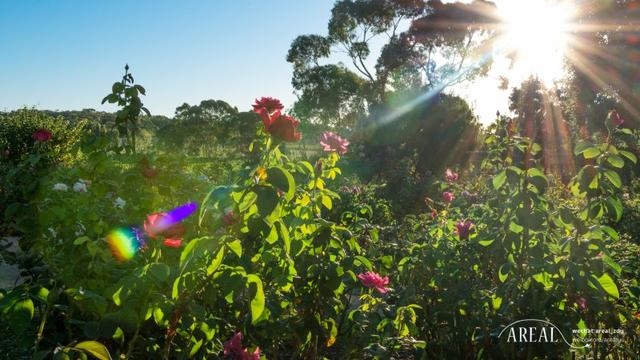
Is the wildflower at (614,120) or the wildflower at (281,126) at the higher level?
the wildflower at (614,120)

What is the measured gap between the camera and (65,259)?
6.59 feet

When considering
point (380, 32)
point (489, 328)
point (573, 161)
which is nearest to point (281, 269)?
point (489, 328)

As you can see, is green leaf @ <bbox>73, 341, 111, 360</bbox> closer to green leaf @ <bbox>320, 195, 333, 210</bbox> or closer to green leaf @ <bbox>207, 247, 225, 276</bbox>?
green leaf @ <bbox>207, 247, 225, 276</bbox>

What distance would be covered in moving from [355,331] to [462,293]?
61 cm

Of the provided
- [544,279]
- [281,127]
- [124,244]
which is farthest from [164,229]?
[544,279]

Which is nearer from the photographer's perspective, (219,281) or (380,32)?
(219,281)

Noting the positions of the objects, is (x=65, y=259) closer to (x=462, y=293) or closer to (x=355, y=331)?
(x=355, y=331)

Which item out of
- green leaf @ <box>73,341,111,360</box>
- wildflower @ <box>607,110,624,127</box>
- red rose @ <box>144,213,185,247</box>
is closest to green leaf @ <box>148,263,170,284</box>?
red rose @ <box>144,213,185,247</box>

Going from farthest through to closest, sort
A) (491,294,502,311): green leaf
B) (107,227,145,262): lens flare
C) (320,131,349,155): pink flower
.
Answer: (320,131,349,155): pink flower
(491,294,502,311): green leaf
(107,227,145,262): lens flare

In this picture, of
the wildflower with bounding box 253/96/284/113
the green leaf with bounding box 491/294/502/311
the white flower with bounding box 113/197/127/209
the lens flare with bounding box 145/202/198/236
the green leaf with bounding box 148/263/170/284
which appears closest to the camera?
the green leaf with bounding box 148/263/170/284

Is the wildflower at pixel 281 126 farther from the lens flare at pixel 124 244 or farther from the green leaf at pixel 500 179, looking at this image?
the green leaf at pixel 500 179

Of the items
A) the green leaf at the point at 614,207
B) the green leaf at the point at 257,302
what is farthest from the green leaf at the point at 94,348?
the green leaf at the point at 614,207

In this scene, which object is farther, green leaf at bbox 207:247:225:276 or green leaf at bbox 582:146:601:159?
green leaf at bbox 582:146:601:159

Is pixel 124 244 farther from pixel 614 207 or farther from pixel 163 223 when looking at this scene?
pixel 614 207
